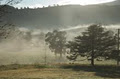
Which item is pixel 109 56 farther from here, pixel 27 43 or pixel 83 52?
pixel 27 43

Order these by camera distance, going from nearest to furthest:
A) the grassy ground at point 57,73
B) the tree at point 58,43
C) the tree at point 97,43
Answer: the grassy ground at point 57,73 < the tree at point 97,43 < the tree at point 58,43

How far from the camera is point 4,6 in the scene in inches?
583

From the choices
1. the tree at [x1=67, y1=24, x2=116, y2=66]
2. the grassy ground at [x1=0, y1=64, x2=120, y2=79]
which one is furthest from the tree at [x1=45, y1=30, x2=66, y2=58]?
the grassy ground at [x1=0, y1=64, x2=120, y2=79]

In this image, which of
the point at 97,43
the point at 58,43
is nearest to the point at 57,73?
the point at 97,43

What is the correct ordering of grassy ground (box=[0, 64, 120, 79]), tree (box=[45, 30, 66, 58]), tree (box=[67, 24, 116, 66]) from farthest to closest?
tree (box=[45, 30, 66, 58]), tree (box=[67, 24, 116, 66]), grassy ground (box=[0, 64, 120, 79])

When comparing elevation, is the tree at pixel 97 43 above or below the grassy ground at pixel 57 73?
above

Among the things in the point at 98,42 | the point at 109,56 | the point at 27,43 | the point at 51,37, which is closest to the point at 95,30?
the point at 98,42

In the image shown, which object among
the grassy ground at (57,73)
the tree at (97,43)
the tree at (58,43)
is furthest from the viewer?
the tree at (58,43)

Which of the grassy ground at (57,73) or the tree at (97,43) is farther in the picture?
the tree at (97,43)

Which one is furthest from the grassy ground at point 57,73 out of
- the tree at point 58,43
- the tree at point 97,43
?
the tree at point 58,43

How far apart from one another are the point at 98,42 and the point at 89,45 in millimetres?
2231

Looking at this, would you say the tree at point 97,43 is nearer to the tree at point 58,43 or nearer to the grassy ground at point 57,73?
the grassy ground at point 57,73

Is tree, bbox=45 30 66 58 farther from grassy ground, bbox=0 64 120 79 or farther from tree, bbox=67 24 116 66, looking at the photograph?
grassy ground, bbox=0 64 120 79

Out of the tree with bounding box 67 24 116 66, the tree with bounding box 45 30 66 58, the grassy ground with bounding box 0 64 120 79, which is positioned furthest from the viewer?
the tree with bounding box 45 30 66 58
